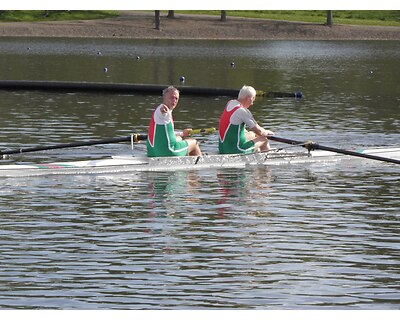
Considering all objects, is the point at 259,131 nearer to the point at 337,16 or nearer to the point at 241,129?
the point at 241,129

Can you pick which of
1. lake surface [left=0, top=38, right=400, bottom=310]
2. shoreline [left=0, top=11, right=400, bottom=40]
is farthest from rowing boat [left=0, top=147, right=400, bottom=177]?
shoreline [left=0, top=11, right=400, bottom=40]

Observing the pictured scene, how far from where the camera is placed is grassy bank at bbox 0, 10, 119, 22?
3723 inches

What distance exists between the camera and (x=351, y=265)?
13.9 meters

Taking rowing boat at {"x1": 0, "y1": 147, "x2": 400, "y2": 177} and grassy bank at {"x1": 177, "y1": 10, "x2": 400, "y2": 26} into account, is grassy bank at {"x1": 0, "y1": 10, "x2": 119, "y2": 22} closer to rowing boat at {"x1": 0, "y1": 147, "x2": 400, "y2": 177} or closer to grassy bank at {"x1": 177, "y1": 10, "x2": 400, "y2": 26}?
grassy bank at {"x1": 177, "y1": 10, "x2": 400, "y2": 26}

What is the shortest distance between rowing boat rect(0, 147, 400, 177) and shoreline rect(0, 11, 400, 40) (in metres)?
65.0

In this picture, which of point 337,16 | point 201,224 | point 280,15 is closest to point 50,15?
point 280,15

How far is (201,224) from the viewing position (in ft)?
53.8

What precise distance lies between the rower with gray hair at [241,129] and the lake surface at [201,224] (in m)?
0.64

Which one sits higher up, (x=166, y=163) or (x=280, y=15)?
(x=166, y=163)

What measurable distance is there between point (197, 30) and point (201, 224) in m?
73.1

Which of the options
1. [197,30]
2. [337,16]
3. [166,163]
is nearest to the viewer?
[166,163]

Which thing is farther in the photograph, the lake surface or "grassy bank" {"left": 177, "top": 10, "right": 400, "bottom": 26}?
"grassy bank" {"left": 177, "top": 10, "right": 400, "bottom": 26}

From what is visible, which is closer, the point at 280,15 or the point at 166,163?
the point at 166,163

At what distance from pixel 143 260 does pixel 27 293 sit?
80.1 inches
